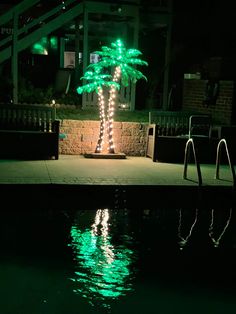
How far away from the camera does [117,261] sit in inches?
224

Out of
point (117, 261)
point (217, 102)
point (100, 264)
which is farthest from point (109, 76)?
point (100, 264)

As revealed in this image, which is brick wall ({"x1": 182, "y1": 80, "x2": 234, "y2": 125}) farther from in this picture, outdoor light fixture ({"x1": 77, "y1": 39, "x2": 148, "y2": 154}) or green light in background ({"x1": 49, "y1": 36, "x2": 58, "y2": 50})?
green light in background ({"x1": 49, "y1": 36, "x2": 58, "y2": 50})

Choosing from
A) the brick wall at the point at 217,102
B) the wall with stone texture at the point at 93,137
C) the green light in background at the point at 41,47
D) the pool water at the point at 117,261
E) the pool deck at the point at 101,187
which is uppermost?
the green light in background at the point at 41,47

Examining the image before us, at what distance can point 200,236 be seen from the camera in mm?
6844

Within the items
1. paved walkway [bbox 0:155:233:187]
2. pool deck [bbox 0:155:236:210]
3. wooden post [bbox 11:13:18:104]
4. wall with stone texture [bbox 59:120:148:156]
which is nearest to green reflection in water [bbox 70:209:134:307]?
pool deck [bbox 0:155:236:210]

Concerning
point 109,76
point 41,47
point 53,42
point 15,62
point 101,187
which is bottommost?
point 101,187

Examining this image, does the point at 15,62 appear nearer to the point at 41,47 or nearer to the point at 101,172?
the point at 101,172

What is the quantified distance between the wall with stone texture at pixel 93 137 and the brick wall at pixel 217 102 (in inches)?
104

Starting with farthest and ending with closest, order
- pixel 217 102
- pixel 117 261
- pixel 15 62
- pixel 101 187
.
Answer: pixel 217 102, pixel 15 62, pixel 101 187, pixel 117 261

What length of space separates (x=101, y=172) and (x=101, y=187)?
3.71 feet

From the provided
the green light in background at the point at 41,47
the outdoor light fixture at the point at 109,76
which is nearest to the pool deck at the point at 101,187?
the outdoor light fixture at the point at 109,76

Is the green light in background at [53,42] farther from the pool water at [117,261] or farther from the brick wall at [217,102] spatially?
the pool water at [117,261]

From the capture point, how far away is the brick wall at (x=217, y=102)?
12955mm

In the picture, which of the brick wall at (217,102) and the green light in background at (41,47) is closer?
the brick wall at (217,102)
